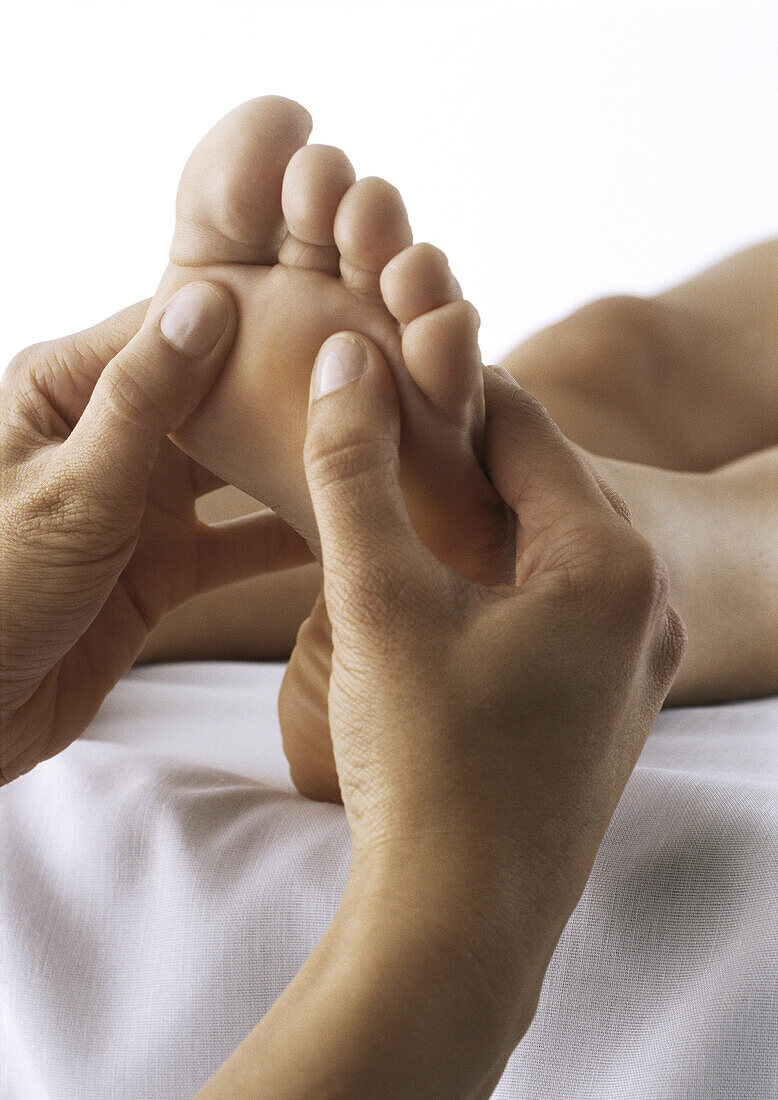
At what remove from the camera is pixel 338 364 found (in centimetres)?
54

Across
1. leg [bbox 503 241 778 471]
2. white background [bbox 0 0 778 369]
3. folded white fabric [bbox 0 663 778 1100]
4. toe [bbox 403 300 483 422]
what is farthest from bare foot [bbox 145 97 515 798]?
white background [bbox 0 0 778 369]

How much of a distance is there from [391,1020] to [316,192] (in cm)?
41

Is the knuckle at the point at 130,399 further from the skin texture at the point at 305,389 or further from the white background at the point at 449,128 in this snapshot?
the white background at the point at 449,128

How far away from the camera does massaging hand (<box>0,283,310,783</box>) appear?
1.97 ft

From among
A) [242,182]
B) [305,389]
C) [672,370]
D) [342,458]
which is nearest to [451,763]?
[342,458]

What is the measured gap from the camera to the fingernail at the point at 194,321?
0.60 meters

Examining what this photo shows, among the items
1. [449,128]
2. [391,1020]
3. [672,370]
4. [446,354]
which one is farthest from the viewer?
[449,128]

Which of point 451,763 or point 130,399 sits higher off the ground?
point 130,399

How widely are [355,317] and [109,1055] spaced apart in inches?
17.5

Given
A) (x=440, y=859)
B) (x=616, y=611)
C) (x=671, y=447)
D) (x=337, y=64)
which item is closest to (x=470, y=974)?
(x=440, y=859)

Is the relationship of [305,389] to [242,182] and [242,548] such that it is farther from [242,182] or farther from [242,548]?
[242,548]

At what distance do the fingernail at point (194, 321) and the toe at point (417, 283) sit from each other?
11 centimetres

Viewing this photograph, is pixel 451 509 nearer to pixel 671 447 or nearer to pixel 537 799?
pixel 537 799

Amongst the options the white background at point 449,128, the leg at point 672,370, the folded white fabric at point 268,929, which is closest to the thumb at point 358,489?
the folded white fabric at point 268,929
